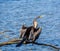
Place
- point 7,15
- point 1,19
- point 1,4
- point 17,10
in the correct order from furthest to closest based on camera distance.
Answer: point 1,4
point 17,10
point 7,15
point 1,19

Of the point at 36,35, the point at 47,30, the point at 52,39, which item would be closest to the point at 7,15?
the point at 47,30

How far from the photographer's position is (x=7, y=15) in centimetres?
2270

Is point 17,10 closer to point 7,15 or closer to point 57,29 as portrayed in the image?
point 7,15

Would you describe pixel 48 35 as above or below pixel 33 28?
below

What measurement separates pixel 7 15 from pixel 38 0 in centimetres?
769

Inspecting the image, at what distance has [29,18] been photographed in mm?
20906

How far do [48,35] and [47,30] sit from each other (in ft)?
3.38

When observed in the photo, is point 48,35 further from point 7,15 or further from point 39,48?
point 7,15

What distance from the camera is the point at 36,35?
25.2 feet

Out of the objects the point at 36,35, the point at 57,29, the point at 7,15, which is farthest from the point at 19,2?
the point at 36,35

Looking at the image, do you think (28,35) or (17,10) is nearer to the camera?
(28,35)

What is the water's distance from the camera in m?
14.7

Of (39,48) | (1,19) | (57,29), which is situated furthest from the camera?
(1,19)

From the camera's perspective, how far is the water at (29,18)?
1474 cm
